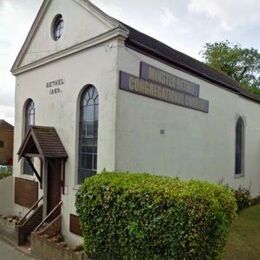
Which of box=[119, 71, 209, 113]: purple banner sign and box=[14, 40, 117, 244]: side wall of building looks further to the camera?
box=[119, 71, 209, 113]: purple banner sign

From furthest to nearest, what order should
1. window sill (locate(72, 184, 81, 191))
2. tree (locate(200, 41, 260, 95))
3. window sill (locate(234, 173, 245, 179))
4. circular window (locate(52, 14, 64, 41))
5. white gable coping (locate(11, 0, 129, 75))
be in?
tree (locate(200, 41, 260, 95))
window sill (locate(234, 173, 245, 179))
circular window (locate(52, 14, 64, 41))
window sill (locate(72, 184, 81, 191))
white gable coping (locate(11, 0, 129, 75))

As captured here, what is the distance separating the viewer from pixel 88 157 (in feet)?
36.5

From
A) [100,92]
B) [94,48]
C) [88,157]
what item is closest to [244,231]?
[88,157]

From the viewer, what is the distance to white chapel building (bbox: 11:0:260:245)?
10.3m

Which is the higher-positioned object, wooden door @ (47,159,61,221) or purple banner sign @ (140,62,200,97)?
purple banner sign @ (140,62,200,97)

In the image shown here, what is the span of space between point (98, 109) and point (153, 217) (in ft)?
15.5

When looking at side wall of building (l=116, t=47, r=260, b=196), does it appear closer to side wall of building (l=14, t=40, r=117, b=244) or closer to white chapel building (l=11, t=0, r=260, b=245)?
white chapel building (l=11, t=0, r=260, b=245)

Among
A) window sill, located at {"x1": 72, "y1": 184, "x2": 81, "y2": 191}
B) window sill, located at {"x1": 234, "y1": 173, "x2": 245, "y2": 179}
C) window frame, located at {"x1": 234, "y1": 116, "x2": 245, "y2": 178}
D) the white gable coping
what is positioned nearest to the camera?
the white gable coping

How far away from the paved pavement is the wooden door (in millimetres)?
1610

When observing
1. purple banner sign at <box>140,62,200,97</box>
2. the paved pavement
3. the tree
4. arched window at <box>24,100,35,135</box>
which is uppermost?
the tree

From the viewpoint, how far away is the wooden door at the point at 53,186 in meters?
12.1

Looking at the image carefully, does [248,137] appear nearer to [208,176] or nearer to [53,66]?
[208,176]

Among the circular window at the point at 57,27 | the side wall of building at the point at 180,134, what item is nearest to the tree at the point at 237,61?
the side wall of building at the point at 180,134

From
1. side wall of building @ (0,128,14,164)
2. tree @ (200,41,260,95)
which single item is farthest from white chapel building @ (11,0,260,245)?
side wall of building @ (0,128,14,164)
